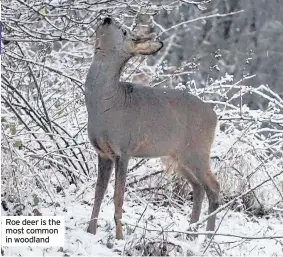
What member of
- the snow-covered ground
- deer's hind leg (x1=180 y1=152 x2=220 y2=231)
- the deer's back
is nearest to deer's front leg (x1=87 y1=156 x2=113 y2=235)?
the snow-covered ground

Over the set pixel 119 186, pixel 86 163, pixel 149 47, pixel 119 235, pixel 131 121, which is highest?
pixel 149 47

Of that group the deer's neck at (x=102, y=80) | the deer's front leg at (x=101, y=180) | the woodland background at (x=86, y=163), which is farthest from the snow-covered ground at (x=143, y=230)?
the deer's neck at (x=102, y=80)

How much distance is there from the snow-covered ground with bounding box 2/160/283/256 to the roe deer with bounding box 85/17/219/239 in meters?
0.22

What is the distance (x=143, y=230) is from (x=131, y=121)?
34.9 inches

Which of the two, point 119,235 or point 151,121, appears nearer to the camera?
point 119,235

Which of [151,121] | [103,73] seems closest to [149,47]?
[103,73]

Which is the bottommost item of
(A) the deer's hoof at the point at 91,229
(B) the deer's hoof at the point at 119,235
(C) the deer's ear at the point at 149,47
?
(B) the deer's hoof at the point at 119,235

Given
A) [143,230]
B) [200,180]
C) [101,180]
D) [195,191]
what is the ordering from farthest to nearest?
1. [195,191]
2. [200,180]
3. [101,180]
4. [143,230]

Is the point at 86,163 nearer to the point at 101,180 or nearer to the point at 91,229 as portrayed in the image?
the point at 101,180

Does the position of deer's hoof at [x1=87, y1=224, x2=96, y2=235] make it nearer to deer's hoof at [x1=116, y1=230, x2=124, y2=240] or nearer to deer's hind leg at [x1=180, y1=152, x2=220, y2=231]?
deer's hoof at [x1=116, y1=230, x2=124, y2=240]

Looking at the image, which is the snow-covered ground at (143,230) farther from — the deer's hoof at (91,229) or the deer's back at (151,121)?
the deer's back at (151,121)

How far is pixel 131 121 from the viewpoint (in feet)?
23.9

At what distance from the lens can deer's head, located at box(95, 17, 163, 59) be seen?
7297mm

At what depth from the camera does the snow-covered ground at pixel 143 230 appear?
22.0 feet
